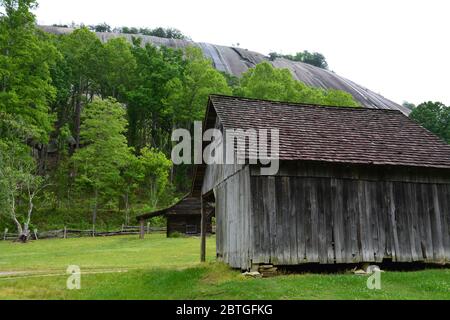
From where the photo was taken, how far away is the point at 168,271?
1752 centimetres

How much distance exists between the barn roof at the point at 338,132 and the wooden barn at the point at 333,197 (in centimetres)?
5

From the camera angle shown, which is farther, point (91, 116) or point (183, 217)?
point (91, 116)

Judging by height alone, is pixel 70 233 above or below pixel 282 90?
below

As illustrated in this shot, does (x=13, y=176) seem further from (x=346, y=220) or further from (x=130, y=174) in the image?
(x=346, y=220)

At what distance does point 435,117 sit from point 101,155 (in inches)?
1845

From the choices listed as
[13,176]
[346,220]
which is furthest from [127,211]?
[346,220]

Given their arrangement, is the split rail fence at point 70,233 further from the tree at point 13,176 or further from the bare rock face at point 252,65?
the bare rock face at point 252,65

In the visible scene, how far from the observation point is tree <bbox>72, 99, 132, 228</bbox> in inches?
1880

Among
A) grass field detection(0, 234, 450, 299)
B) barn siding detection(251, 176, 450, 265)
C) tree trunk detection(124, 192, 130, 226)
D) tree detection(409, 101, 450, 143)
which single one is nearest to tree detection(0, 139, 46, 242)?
tree trunk detection(124, 192, 130, 226)

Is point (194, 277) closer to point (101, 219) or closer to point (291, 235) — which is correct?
point (291, 235)

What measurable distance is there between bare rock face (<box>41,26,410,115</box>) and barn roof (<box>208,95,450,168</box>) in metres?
79.4

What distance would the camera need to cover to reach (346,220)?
647 inches

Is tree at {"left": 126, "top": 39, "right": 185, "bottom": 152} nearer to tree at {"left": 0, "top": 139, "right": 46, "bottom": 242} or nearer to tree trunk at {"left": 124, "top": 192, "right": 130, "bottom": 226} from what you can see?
tree trunk at {"left": 124, "top": 192, "right": 130, "bottom": 226}

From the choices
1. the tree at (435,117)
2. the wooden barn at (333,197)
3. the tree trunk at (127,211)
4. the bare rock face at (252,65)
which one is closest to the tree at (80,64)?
the tree trunk at (127,211)
